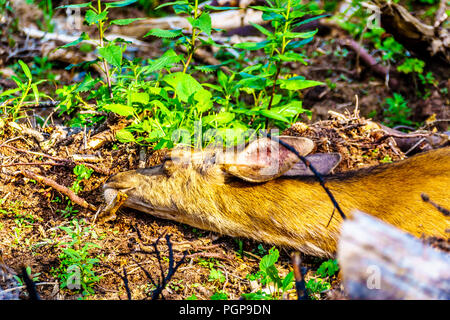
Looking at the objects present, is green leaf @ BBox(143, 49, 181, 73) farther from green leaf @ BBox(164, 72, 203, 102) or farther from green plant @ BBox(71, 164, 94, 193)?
green plant @ BBox(71, 164, 94, 193)

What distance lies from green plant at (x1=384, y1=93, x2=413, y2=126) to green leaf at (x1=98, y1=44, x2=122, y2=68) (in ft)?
12.6

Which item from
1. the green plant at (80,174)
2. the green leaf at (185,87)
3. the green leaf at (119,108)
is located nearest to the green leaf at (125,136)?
the green leaf at (119,108)

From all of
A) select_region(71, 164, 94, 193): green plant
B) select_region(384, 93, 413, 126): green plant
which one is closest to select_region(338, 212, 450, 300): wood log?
select_region(71, 164, 94, 193): green plant

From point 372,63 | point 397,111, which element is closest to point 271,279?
point 397,111

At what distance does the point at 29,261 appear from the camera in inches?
122

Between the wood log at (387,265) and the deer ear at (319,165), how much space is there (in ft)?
6.27

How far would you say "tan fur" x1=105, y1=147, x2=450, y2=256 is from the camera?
345 cm

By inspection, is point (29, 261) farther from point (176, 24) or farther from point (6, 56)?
point (176, 24)

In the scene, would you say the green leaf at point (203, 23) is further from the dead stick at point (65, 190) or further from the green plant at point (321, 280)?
the green plant at point (321, 280)

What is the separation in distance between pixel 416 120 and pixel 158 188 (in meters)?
3.97

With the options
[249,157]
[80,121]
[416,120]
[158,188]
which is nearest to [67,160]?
[80,121]

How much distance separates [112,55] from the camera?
141 inches

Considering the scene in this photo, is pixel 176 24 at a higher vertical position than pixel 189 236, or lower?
higher

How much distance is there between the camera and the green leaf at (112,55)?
3.53 meters
